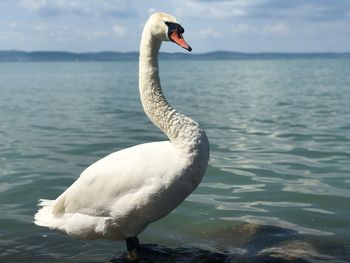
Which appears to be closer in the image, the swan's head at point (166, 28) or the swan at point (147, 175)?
the swan at point (147, 175)

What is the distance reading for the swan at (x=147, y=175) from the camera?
6266 millimetres

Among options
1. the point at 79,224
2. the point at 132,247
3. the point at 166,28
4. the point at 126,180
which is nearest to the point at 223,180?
the point at 132,247

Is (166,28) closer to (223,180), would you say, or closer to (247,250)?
(247,250)

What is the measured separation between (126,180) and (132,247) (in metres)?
1.18

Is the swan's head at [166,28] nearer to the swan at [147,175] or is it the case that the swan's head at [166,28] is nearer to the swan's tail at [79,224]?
the swan at [147,175]

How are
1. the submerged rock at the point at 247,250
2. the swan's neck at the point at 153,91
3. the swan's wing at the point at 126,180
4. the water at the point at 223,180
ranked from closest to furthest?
the swan's wing at the point at 126,180
the swan's neck at the point at 153,91
the submerged rock at the point at 247,250
the water at the point at 223,180

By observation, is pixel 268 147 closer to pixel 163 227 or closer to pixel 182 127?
pixel 163 227

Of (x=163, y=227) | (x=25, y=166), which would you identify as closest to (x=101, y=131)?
(x=25, y=166)

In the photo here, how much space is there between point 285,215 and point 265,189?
175 centimetres

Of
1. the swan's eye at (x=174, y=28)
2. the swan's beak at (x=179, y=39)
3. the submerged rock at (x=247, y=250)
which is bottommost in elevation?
the submerged rock at (x=247, y=250)

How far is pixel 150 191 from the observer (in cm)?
621

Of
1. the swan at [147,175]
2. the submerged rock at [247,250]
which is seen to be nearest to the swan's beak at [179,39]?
the swan at [147,175]

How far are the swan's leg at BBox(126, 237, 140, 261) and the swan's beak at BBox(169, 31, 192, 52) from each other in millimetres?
2598

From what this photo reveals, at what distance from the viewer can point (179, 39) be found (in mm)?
6371
